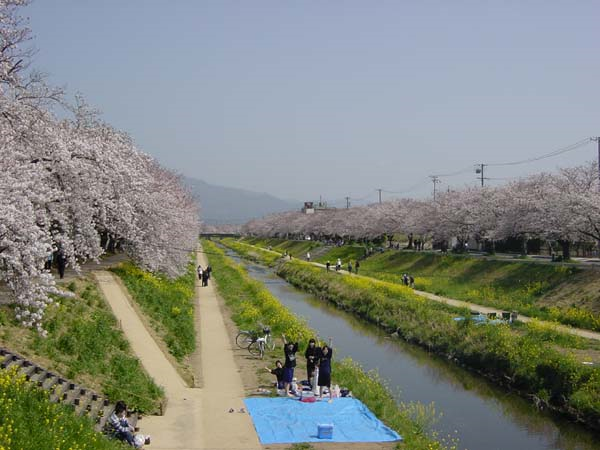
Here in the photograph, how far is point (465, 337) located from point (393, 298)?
34.7ft

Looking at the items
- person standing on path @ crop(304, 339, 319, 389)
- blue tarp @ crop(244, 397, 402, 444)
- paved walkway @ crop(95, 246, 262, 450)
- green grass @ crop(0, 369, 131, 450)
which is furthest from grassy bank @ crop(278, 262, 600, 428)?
green grass @ crop(0, 369, 131, 450)

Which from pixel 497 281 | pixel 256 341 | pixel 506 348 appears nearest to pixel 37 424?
pixel 256 341

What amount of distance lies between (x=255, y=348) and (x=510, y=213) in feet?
92.8

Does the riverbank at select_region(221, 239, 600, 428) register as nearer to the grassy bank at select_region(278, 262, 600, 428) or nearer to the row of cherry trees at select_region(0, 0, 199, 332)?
the grassy bank at select_region(278, 262, 600, 428)

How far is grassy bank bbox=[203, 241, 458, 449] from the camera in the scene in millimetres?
13281

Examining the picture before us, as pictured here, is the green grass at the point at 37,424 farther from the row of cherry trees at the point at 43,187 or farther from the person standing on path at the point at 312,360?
the person standing on path at the point at 312,360

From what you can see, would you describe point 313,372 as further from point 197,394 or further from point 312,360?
point 197,394

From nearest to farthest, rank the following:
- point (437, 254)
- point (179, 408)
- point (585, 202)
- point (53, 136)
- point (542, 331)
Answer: point (179, 408)
point (53, 136)
point (542, 331)
point (585, 202)
point (437, 254)

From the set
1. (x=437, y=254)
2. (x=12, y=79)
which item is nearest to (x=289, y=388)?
(x=12, y=79)

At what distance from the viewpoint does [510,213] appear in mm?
43438

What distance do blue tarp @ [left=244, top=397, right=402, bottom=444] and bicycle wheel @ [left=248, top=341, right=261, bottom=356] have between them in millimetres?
5468

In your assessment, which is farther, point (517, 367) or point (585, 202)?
point (585, 202)

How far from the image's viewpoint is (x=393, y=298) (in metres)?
33.9

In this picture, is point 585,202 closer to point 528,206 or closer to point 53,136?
point 528,206
